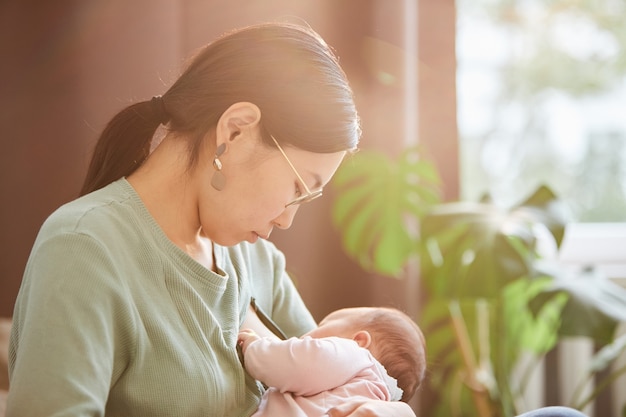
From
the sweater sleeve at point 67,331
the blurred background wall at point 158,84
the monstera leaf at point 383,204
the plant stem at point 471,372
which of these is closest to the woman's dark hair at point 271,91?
the sweater sleeve at point 67,331

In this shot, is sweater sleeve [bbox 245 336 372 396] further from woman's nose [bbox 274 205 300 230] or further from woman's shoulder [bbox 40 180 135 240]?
woman's shoulder [bbox 40 180 135 240]

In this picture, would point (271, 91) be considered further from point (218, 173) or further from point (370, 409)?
point (370, 409)

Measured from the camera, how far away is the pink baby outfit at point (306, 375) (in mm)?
1282

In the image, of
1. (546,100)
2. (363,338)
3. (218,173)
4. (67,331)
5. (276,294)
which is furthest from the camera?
(546,100)

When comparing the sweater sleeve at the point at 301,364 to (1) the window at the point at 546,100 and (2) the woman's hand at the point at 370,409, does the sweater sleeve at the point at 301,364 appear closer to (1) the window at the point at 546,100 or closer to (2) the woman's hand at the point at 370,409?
(2) the woman's hand at the point at 370,409

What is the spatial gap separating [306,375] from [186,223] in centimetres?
32

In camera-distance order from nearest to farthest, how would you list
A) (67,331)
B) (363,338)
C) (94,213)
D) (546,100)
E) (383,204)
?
1. (67,331)
2. (94,213)
3. (363,338)
4. (383,204)
5. (546,100)

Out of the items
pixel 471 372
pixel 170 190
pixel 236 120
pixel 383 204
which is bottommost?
pixel 471 372

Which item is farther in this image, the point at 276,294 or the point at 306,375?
the point at 276,294

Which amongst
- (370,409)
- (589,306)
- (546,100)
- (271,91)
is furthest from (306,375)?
(546,100)

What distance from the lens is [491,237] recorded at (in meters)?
2.13

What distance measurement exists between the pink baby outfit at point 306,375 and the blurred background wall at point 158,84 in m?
1.02

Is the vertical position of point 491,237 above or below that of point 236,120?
below

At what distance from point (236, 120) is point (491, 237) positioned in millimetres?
1119
